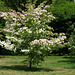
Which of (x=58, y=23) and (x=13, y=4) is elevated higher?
(x=13, y=4)

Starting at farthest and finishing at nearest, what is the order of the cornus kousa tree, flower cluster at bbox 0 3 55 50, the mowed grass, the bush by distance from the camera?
the bush < flower cluster at bbox 0 3 55 50 < the cornus kousa tree < the mowed grass

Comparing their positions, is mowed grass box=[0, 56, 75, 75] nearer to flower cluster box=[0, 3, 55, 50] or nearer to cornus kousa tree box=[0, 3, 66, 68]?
cornus kousa tree box=[0, 3, 66, 68]

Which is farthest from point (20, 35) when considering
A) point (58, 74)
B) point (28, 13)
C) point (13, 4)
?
point (13, 4)

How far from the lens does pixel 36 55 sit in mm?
9320

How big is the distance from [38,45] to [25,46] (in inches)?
42.8

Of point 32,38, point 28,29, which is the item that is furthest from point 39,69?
point 28,29

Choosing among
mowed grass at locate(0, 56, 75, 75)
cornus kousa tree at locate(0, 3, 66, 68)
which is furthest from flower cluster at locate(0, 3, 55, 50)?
mowed grass at locate(0, 56, 75, 75)

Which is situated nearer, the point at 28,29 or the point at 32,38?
the point at 28,29

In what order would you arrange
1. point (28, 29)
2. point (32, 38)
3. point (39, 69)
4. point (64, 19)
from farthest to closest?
point (64, 19) → point (39, 69) → point (32, 38) → point (28, 29)

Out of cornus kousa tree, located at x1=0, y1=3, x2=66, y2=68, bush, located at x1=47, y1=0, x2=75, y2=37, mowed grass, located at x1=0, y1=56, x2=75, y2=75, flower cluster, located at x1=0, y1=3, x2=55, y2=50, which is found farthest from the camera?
bush, located at x1=47, y1=0, x2=75, y2=37

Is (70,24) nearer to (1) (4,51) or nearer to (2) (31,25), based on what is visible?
(1) (4,51)

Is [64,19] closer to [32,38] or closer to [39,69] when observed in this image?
[39,69]

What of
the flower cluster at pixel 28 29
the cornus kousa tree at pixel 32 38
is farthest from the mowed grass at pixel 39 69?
the flower cluster at pixel 28 29

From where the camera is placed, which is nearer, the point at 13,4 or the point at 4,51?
the point at 4,51
